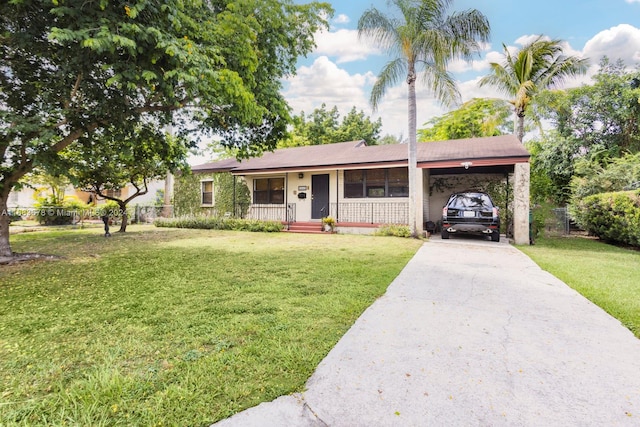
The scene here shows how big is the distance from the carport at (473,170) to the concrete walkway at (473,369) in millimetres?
6485

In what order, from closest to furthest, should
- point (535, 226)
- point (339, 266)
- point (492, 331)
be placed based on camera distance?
1. point (492, 331)
2. point (339, 266)
3. point (535, 226)

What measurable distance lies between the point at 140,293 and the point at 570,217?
54.8 ft

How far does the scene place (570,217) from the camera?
44.4 ft

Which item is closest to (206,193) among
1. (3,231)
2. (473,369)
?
(3,231)

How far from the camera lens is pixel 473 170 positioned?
41.8 feet

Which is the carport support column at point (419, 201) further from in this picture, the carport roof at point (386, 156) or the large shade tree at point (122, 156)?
the large shade tree at point (122, 156)

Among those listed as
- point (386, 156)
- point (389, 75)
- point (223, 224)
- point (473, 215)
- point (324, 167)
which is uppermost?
point (389, 75)

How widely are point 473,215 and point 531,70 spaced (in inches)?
473

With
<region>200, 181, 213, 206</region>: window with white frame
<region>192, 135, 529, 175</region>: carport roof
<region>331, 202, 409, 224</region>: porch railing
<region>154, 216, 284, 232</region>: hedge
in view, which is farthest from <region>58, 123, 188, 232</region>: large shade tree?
<region>331, 202, 409, 224</region>: porch railing

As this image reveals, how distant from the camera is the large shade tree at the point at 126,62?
4.27 metres

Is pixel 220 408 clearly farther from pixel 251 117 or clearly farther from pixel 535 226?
pixel 535 226

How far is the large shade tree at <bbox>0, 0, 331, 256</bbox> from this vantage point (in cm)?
427

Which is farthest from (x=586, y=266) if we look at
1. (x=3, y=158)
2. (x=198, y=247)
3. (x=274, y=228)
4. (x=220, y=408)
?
(x=3, y=158)

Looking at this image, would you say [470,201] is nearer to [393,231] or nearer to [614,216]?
[393,231]
